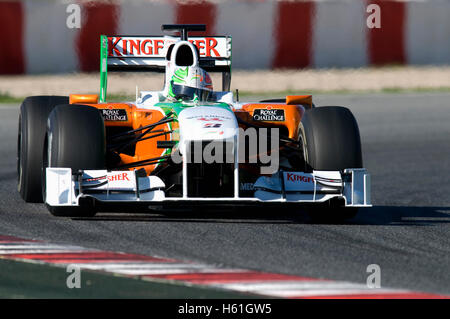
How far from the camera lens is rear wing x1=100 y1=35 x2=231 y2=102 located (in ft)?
35.2

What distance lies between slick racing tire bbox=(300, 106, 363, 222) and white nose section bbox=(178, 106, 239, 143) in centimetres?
71

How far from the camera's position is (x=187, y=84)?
32.2 feet

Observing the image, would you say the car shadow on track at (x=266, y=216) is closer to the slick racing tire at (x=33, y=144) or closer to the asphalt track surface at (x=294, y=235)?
the asphalt track surface at (x=294, y=235)

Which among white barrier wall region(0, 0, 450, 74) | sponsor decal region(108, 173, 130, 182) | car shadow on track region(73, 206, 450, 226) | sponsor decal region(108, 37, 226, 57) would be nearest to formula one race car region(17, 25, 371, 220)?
sponsor decal region(108, 173, 130, 182)

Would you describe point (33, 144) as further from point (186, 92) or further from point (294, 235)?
point (294, 235)

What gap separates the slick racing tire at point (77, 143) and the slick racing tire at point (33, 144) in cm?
98

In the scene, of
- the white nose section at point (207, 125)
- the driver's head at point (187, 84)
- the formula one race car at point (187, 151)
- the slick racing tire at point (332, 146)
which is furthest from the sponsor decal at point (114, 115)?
the slick racing tire at point (332, 146)

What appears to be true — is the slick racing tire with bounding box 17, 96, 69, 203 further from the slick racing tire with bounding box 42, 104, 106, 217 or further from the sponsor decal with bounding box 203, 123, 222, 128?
the sponsor decal with bounding box 203, 123, 222, 128

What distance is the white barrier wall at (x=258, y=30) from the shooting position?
21.0 meters

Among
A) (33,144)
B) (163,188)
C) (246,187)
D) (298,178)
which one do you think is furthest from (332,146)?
(33,144)

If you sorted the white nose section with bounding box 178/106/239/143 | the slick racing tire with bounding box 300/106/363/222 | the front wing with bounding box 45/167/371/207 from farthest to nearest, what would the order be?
the slick racing tire with bounding box 300/106/363/222 → the white nose section with bounding box 178/106/239/143 → the front wing with bounding box 45/167/371/207

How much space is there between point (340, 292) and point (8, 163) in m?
7.79

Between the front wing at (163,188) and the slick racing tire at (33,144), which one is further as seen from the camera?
the slick racing tire at (33,144)

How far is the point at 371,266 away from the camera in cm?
692
